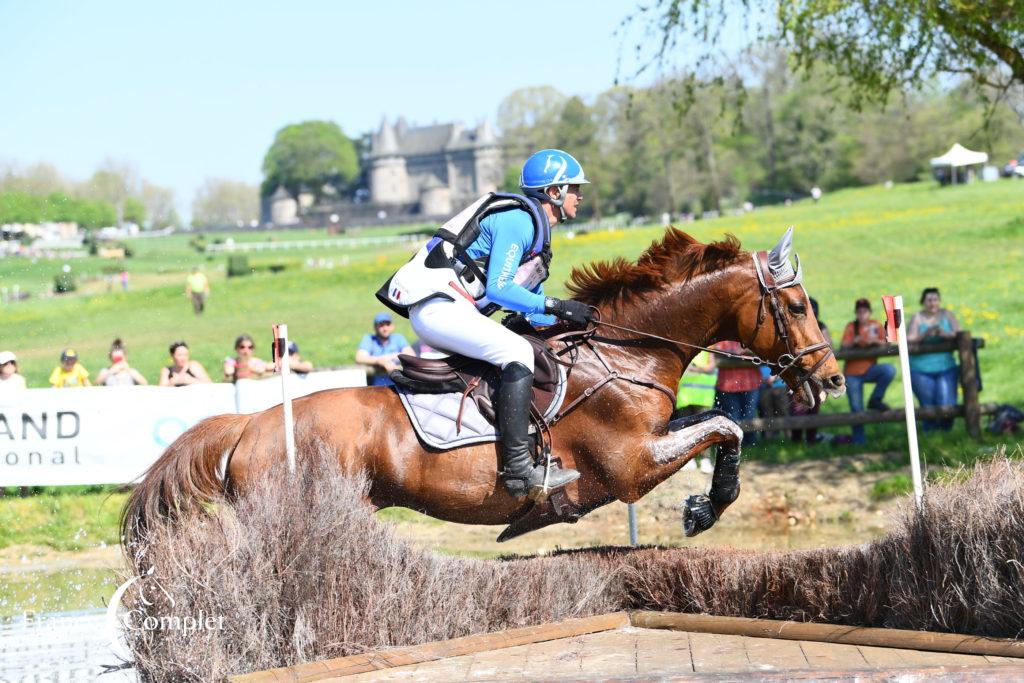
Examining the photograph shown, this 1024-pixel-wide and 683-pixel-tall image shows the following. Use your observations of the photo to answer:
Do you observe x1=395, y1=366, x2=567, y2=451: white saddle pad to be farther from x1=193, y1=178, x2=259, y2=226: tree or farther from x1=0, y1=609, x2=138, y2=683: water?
x1=193, y1=178, x2=259, y2=226: tree

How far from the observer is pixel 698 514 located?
662cm

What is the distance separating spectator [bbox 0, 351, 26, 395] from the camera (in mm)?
12633

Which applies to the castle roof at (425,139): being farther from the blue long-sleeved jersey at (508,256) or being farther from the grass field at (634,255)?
the blue long-sleeved jersey at (508,256)

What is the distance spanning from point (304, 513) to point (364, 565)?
1.32ft

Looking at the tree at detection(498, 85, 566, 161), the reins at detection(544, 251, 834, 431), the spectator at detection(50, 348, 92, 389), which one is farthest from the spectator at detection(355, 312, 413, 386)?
the tree at detection(498, 85, 566, 161)

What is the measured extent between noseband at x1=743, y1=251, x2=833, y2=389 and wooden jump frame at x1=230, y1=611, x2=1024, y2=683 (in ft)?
4.46

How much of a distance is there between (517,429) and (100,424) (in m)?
7.48

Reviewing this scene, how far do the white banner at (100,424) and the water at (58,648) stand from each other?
367 centimetres

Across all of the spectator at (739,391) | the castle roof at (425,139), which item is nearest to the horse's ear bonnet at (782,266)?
the spectator at (739,391)

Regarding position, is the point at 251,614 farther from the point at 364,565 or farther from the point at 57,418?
the point at 57,418

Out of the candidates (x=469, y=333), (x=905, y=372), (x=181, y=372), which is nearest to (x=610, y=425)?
(x=469, y=333)

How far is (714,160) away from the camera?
242 ft

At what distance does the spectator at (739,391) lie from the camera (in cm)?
1275

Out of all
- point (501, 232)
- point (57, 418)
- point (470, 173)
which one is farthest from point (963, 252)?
point (470, 173)
